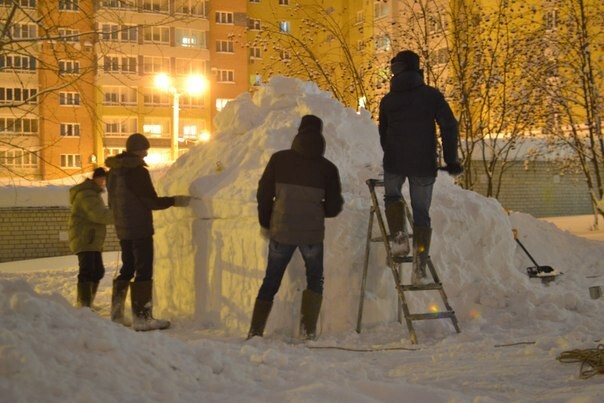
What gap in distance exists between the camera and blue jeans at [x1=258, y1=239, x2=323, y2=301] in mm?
5918

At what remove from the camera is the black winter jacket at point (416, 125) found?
5875 millimetres

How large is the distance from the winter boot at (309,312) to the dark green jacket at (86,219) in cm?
305

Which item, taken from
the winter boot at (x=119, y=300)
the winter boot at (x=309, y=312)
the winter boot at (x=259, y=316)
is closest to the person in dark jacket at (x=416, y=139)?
the winter boot at (x=309, y=312)

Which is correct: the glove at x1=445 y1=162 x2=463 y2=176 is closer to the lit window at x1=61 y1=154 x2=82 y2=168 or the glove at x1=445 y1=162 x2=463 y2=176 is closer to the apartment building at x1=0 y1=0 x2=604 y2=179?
the apartment building at x1=0 y1=0 x2=604 y2=179

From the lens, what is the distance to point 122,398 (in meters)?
3.57

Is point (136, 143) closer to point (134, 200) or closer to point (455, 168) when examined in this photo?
point (134, 200)

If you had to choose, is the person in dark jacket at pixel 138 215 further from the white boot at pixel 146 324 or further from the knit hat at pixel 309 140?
the knit hat at pixel 309 140

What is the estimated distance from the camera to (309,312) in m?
5.98

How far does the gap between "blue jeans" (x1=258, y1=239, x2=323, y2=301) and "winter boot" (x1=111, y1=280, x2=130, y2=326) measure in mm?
1976

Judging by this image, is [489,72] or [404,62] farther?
[489,72]

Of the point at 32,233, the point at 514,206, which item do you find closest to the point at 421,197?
the point at 32,233

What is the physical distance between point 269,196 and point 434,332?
193 centimetres

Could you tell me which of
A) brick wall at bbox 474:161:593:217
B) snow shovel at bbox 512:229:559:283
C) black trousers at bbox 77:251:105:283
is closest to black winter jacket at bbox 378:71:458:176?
snow shovel at bbox 512:229:559:283

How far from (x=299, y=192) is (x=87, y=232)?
10.8 feet
